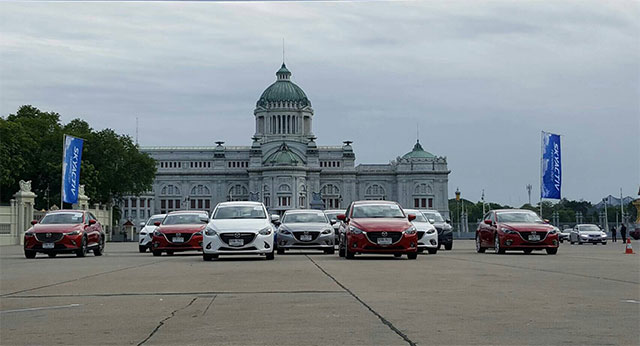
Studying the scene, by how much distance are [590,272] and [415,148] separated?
168 meters

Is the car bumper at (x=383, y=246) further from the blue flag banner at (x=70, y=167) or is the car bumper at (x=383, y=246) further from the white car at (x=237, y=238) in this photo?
the blue flag banner at (x=70, y=167)

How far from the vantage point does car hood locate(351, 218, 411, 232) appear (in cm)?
2516

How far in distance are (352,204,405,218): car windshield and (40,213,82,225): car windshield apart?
971 centimetres

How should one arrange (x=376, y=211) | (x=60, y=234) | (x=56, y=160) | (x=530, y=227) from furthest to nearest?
(x=56, y=160), (x=60, y=234), (x=530, y=227), (x=376, y=211)

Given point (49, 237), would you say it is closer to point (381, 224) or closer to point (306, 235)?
point (306, 235)

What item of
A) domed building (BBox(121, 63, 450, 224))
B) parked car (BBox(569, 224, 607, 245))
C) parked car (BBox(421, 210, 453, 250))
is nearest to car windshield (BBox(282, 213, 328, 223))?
parked car (BBox(421, 210, 453, 250))

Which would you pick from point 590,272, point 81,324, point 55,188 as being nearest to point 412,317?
point 81,324

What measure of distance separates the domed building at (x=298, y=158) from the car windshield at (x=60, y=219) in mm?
142313

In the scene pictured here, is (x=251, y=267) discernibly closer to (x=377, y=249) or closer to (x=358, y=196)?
(x=377, y=249)

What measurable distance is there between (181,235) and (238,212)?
4.23 metres

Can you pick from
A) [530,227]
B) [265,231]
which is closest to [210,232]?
[265,231]

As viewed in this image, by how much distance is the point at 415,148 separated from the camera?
186500 millimetres

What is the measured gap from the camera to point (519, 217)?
31047 millimetres

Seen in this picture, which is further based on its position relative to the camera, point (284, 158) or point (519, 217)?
point (284, 158)
